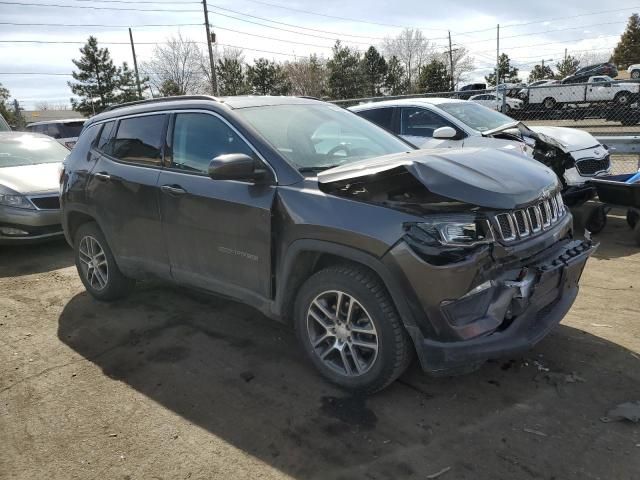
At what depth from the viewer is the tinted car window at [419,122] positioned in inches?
311

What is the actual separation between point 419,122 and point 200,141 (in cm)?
493

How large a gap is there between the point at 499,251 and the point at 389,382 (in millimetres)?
995

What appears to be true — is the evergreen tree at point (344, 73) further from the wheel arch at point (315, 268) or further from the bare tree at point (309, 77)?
the wheel arch at point (315, 268)

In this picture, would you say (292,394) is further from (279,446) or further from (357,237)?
(357,237)

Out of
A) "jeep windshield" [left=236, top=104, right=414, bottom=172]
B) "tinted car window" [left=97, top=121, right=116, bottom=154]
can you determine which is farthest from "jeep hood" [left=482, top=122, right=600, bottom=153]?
"tinted car window" [left=97, top=121, right=116, bottom=154]

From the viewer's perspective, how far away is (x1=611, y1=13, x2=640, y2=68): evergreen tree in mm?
57188

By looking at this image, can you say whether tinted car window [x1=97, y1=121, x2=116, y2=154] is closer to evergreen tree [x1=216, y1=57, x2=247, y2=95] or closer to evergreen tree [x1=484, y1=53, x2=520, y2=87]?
evergreen tree [x1=216, y1=57, x2=247, y2=95]

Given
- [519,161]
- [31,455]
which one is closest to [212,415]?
[31,455]

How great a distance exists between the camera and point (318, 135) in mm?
3867

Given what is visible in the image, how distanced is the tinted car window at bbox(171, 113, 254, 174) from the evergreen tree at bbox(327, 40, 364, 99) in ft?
142

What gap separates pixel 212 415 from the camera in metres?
3.14

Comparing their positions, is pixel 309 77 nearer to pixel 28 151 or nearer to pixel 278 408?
pixel 28 151

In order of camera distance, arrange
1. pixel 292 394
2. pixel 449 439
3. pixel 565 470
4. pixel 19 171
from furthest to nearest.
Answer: pixel 19 171 → pixel 292 394 → pixel 449 439 → pixel 565 470

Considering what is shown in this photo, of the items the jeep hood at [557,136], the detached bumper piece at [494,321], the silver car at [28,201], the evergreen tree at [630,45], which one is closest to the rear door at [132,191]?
the detached bumper piece at [494,321]
